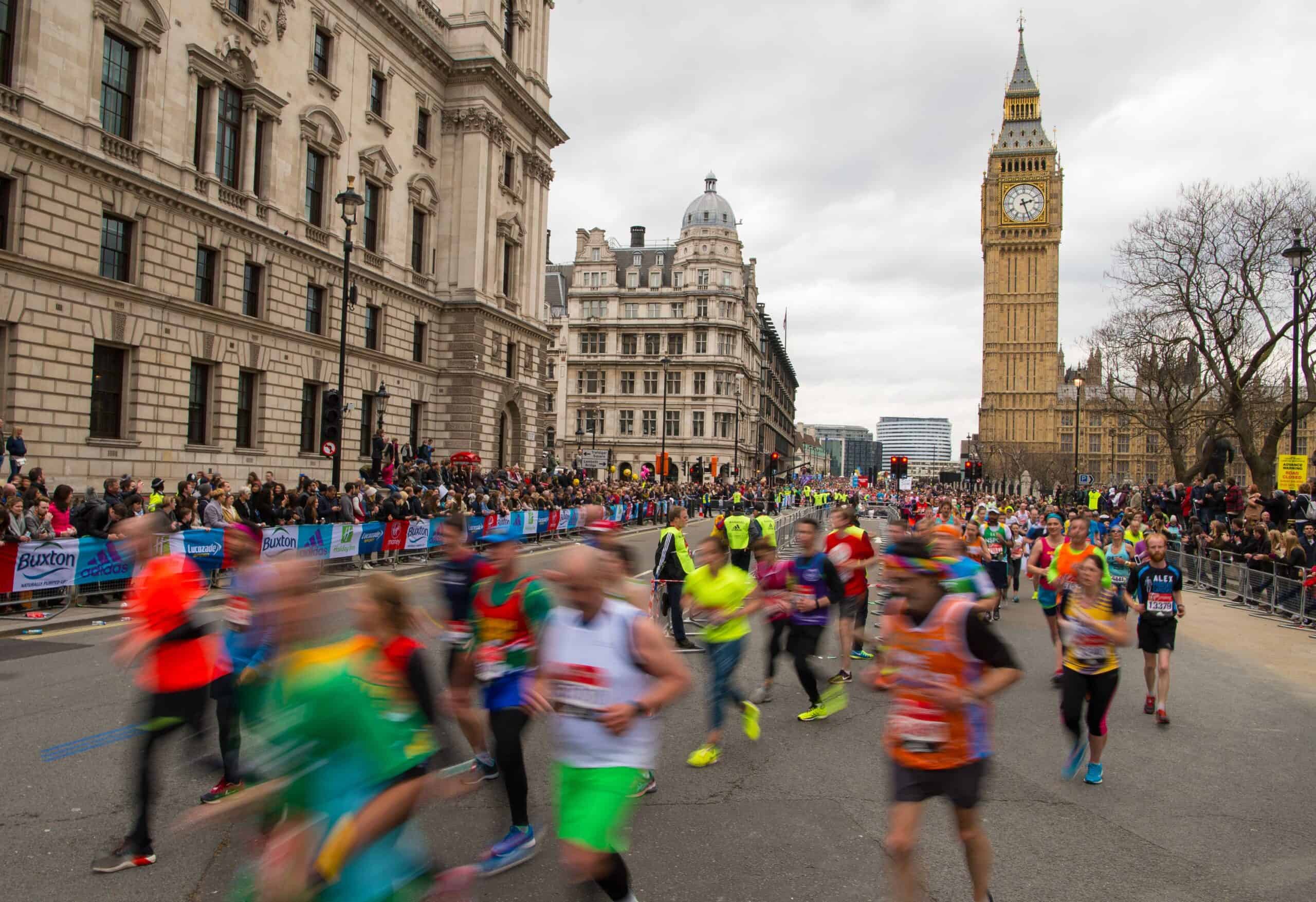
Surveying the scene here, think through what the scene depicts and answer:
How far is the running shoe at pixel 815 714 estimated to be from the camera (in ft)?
28.2

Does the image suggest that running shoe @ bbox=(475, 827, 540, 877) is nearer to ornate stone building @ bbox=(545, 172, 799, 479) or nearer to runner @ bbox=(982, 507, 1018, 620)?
runner @ bbox=(982, 507, 1018, 620)

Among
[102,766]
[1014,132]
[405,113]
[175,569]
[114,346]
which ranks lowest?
[102,766]

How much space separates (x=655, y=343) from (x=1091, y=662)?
88.5m

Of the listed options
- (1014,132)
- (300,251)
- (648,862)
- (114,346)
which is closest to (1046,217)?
(1014,132)

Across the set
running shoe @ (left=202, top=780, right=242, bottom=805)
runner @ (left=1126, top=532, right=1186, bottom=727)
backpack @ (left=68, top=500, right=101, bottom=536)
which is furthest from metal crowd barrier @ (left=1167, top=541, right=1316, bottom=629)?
backpack @ (left=68, top=500, right=101, bottom=536)

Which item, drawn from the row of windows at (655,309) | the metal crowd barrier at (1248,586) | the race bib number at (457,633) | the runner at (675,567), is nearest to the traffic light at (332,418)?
the runner at (675,567)

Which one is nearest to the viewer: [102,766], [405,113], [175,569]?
[175,569]

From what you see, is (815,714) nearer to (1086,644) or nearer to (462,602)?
(1086,644)

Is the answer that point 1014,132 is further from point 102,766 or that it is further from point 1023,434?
point 102,766

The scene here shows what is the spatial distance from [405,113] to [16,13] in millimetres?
18115

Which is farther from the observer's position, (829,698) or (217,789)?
(829,698)

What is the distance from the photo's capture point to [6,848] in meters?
5.13

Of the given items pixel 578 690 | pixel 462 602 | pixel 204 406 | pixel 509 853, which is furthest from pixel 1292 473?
pixel 204 406

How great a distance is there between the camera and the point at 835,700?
9156 millimetres
